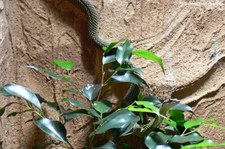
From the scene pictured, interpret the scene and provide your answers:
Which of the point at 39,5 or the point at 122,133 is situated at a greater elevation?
the point at 39,5

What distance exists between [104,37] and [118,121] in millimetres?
528

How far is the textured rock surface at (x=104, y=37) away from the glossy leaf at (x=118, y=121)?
0.38 meters

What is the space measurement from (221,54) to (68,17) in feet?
2.22

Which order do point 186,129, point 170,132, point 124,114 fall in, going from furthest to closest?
point 170,132 → point 186,129 → point 124,114

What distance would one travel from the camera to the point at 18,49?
1528 millimetres

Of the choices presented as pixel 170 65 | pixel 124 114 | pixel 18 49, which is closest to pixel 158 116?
pixel 124 114

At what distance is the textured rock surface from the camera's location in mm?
1515

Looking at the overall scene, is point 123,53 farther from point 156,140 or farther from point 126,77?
point 156,140

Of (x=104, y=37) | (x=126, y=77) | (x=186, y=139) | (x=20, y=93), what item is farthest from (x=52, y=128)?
(x=104, y=37)

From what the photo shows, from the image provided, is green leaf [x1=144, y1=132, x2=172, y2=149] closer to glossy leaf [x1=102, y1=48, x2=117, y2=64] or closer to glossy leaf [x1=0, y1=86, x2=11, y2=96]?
glossy leaf [x1=102, y1=48, x2=117, y2=64]

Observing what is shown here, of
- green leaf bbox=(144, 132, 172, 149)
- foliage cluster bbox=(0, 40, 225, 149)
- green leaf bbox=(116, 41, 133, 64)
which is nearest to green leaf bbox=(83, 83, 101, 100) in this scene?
foliage cluster bbox=(0, 40, 225, 149)

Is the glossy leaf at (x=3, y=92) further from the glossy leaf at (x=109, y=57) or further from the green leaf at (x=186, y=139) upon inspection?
the green leaf at (x=186, y=139)

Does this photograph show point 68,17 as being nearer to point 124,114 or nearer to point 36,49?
point 36,49

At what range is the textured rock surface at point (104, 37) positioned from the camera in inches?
59.6
